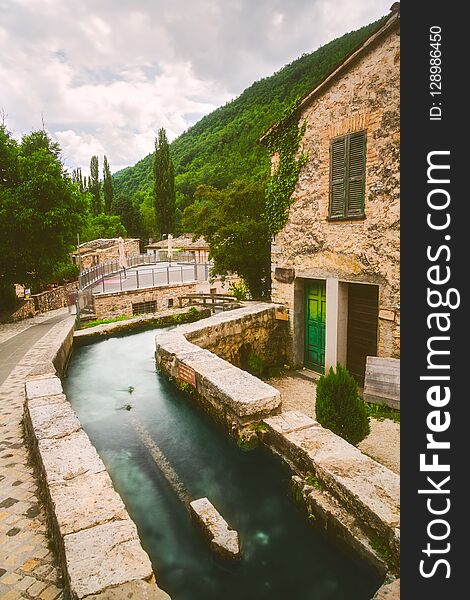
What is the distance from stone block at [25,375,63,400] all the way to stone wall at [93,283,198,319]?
405 inches

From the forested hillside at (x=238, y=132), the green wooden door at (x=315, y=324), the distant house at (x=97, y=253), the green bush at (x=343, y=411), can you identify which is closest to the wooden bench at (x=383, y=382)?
the green bush at (x=343, y=411)

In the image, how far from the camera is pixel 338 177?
7852 millimetres

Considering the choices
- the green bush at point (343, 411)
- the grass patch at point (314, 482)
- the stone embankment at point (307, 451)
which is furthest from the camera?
the green bush at point (343, 411)

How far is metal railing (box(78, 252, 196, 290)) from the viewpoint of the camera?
17862 mm

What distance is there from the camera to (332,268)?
27.0 ft

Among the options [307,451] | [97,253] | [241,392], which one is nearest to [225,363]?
[241,392]

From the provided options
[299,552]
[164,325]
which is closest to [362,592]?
[299,552]

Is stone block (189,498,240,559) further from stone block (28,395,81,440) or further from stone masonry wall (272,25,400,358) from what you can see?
stone masonry wall (272,25,400,358)

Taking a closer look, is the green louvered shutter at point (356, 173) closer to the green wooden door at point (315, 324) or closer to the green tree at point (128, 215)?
the green wooden door at point (315, 324)

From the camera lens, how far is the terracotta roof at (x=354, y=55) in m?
6.38

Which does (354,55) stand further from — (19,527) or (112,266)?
(112,266)

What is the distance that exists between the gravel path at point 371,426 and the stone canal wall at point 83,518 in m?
3.49

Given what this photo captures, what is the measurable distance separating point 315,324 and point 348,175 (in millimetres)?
3590

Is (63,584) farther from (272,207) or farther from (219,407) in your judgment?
(272,207)
